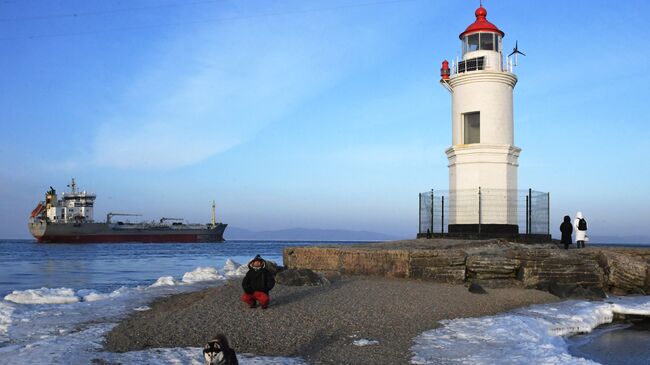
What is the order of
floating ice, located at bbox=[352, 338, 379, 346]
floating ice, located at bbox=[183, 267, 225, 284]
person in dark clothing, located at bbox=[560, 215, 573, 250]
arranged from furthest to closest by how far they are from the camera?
floating ice, located at bbox=[183, 267, 225, 284]
person in dark clothing, located at bbox=[560, 215, 573, 250]
floating ice, located at bbox=[352, 338, 379, 346]

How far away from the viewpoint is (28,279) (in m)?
19.1

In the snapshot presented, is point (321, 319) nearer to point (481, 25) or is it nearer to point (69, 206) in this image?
point (481, 25)

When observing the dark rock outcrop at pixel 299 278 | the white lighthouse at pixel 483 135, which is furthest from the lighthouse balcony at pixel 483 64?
the dark rock outcrop at pixel 299 278

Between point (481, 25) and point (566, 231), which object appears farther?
point (481, 25)

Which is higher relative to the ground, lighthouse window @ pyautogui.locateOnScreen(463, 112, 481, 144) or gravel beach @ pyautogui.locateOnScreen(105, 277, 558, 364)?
lighthouse window @ pyautogui.locateOnScreen(463, 112, 481, 144)

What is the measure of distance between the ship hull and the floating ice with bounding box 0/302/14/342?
202ft

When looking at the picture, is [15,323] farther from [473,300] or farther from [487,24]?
[487,24]

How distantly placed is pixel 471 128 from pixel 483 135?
65 centimetres

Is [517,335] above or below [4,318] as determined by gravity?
above

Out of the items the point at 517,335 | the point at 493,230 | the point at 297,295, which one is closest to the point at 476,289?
the point at 517,335

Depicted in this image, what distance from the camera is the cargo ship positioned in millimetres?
67125

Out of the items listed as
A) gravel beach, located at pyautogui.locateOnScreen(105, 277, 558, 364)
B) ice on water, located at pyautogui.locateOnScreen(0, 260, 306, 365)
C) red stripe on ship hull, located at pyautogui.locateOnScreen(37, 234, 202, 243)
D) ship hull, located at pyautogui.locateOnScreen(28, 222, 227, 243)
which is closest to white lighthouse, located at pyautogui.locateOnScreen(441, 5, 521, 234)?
gravel beach, located at pyautogui.locateOnScreen(105, 277, 558, 364)

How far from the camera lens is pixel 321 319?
750cm

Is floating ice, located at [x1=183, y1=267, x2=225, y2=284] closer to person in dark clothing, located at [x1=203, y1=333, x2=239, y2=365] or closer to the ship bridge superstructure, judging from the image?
person in dark clothing, located at [x1=203, y1=333, x2=239, y2=365]
